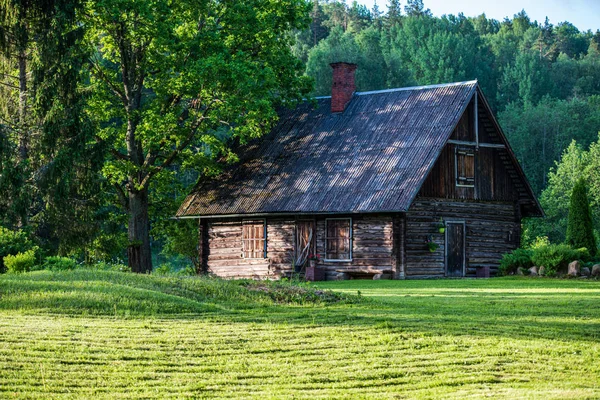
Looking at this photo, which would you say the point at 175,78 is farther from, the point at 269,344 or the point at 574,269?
the point at 269,344

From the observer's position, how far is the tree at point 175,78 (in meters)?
34.3

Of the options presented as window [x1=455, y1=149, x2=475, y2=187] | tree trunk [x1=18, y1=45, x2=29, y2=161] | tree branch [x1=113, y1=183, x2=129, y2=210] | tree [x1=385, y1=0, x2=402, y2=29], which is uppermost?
tree [x1=385, y1=0, x2=402, y2=29]

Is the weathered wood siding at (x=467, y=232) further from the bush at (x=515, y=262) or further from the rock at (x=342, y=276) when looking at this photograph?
the rock at (x=342, y=276)

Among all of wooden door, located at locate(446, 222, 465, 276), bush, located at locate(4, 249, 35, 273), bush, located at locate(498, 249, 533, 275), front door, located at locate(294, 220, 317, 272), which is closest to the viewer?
bush, located at locate(4, 249, 35, 273)

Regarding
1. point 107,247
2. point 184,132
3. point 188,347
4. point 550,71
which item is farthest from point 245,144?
point 550,71

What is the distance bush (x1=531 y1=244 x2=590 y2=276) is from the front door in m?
7.73

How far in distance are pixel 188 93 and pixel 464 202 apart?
1062 cm

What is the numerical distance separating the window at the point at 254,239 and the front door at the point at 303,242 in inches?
63.7

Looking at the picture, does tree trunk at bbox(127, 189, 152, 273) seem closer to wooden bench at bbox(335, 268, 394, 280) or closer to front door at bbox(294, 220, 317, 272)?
front door at bbox(294, 220, 317, 272)

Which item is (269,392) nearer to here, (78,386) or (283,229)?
(78,386)

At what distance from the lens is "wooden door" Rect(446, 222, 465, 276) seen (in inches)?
1382

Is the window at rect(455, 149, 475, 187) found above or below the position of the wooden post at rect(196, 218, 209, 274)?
above

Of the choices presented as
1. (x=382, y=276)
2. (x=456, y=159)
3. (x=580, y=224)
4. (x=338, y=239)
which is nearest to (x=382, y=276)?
(x=382, y=276)

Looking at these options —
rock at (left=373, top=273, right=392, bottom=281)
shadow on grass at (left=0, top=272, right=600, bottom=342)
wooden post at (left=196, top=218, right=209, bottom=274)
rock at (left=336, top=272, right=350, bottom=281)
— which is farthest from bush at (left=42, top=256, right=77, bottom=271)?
wooden post at (left=196, top=218, right=209, bottom=274)
